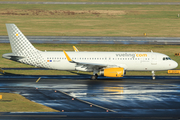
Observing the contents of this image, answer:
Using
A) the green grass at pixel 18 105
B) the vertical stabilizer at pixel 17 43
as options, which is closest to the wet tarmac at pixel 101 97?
the green grass at pixel 18 105

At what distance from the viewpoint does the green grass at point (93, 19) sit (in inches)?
3729

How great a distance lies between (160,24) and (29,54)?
7160cm

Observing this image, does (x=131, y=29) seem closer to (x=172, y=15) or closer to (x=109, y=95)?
(x=172, y=15)

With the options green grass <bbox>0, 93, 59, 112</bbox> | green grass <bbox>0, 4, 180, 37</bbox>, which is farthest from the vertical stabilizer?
green grass <bbox>0, 4, 180, 37</bbox>

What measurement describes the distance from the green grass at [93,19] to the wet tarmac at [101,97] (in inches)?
1887

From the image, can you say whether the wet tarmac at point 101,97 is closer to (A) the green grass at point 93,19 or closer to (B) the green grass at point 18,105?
(B) the green grass at point 18,105

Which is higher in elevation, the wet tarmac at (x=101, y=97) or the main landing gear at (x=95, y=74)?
the main landing gear at (x=95, y=74)

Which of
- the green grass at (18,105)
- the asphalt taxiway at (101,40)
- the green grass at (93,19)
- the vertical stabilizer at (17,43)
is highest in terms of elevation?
the green grass at (93,19)

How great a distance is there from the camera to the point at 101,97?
3488 cm

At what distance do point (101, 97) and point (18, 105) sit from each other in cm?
980

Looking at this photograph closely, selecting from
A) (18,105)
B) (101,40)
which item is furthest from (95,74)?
(101,40)

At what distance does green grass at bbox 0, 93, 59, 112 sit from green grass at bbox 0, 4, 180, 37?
2234 inches

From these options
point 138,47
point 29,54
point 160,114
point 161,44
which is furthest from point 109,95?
point 161,44

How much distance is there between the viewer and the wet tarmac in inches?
1110
